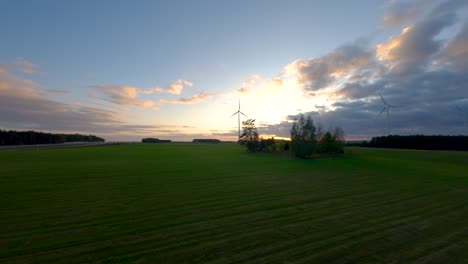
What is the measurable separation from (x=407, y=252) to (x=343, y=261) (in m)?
1.65

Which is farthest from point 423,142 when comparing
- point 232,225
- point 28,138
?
point 28,138

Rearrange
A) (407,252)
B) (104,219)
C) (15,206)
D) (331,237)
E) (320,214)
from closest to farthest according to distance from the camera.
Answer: (407,252) < (331,237) < (104,219) < (320,214) < (15,206)

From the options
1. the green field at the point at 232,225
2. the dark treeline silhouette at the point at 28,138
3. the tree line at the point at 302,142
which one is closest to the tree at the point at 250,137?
the tree line at the point at 302,142

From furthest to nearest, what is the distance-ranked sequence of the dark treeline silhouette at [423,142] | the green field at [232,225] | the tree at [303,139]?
1. the dark treeline silhouette at [423,142]
2. the tree at [303,139]
3. the green field at [232,225]

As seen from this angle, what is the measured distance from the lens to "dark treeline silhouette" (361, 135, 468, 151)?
58688mm

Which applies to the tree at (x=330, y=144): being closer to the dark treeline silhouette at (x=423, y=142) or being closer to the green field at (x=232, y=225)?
the green field at (x=232, y=225)

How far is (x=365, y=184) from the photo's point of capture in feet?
42.1

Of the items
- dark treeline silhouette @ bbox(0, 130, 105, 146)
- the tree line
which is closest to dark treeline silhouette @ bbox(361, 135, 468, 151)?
the tree line

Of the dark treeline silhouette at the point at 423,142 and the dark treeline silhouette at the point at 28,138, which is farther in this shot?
the dark treeline silhouette at the point at 28,138

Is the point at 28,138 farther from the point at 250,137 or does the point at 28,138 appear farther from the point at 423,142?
the point at 423,142

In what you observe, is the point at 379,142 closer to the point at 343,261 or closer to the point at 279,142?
the point at 279,142

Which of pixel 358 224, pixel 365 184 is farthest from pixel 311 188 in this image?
pixel 358 224

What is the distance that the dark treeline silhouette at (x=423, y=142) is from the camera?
58688mm

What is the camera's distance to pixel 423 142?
214 ft
